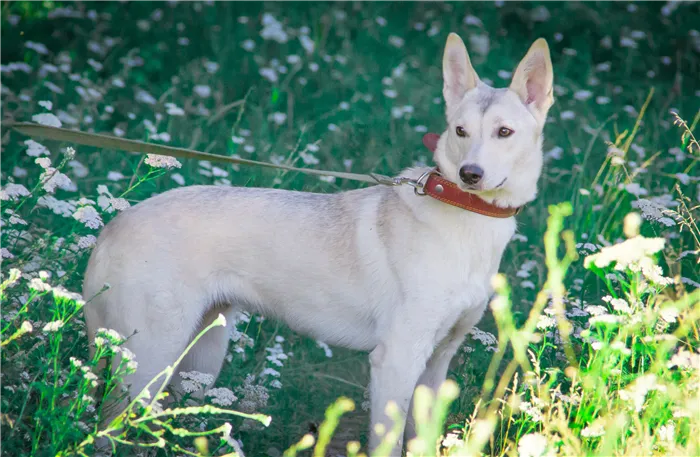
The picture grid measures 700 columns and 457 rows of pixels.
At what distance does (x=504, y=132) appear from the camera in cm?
347

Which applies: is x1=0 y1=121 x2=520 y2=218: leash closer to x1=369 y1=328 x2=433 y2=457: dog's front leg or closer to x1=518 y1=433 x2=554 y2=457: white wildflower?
x1=369 y1=328 x2=433 y2=457: dog's front leg

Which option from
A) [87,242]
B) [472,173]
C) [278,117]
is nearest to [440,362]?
[472,173]

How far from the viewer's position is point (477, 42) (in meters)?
9.05

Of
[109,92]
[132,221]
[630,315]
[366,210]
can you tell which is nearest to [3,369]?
[132,221]

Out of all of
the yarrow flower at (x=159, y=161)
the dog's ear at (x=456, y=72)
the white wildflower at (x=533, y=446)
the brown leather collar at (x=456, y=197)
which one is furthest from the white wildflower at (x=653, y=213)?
the yarrow flower at (x=159, y=161)

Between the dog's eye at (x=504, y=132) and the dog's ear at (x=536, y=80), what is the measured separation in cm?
24

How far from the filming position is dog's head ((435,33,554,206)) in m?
3.40

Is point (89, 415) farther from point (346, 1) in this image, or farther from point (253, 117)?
point (346, 1)

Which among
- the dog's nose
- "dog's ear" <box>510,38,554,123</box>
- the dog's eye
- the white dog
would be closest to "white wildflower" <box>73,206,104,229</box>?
the white dog

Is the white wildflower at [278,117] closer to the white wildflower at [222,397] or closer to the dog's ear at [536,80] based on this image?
the dog's ear at [536,80]

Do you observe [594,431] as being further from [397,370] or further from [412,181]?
[412,181]

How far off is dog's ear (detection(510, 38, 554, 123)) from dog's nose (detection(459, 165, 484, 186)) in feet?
1.66

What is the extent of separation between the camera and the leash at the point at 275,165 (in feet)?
10.2

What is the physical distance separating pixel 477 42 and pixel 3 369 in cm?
714
